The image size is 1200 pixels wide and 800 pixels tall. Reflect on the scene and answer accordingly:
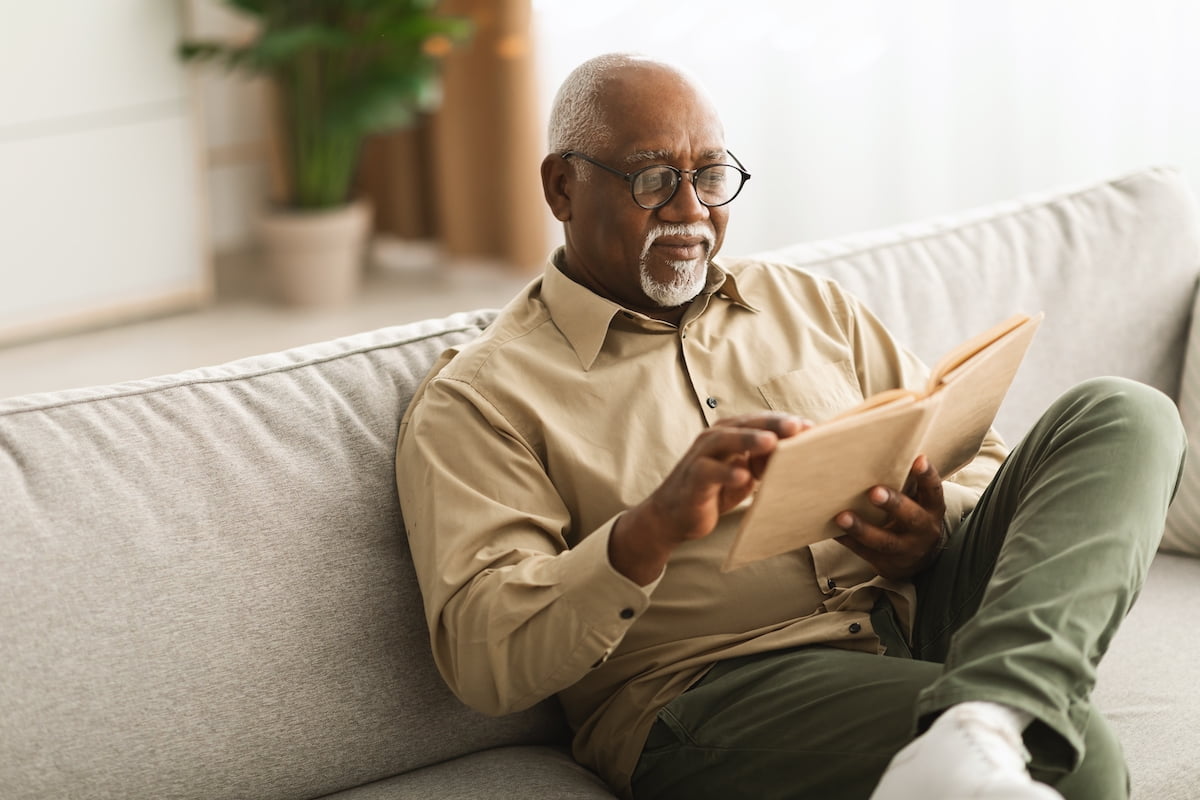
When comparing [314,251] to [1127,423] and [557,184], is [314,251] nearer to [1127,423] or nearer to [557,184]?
[557,184]

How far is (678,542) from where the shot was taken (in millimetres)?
1306

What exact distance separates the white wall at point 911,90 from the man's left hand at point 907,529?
1831 mm

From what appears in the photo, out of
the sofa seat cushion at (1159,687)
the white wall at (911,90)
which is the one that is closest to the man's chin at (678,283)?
the sofa seat cushion at (1159,687)

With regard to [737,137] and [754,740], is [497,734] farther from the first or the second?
[737,137]

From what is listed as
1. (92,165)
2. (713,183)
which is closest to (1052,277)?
(713,183)

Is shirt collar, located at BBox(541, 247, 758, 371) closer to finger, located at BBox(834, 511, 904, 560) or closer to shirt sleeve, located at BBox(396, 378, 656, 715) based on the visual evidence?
shirt sleeve, located at BBox(396, 378, 656, 715)

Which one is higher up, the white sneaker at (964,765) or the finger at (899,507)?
the finger at (899,507)

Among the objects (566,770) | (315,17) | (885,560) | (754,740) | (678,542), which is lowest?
(566,770)

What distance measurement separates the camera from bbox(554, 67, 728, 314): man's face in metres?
1.61

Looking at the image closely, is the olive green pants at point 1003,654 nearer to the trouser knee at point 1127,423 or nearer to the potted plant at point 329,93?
the trouser knee at point 1127,423

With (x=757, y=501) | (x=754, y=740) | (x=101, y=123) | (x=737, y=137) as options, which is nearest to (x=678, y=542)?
(x=757, y=501)

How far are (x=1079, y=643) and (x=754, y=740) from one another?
35 cm

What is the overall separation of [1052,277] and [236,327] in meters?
2.91

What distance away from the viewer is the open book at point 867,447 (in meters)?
1.22
